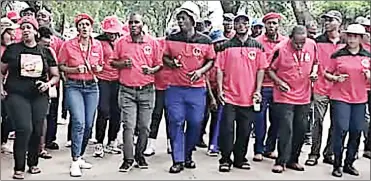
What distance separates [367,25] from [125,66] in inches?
104

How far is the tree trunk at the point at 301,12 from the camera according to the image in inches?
344

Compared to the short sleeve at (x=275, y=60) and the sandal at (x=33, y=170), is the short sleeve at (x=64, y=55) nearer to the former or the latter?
the sandal at (x=33, y=170)

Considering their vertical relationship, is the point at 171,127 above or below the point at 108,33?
below

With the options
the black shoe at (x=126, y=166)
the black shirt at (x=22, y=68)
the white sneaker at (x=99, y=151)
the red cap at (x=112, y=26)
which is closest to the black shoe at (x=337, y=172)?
the black shoe at (x=126, y=166)

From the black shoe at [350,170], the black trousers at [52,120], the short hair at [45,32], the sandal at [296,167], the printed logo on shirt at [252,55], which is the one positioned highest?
the short hair at [45,32]

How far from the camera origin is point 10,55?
5508mm

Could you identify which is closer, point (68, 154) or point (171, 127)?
point (171, 127)

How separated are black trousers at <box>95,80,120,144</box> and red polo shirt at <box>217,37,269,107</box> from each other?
1.42 meters

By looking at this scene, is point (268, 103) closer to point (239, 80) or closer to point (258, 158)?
point (258, 158)

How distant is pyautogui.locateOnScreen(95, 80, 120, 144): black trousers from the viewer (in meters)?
6.96

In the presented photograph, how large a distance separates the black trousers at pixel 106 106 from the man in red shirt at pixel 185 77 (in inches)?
38.3

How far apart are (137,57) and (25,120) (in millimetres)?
1253

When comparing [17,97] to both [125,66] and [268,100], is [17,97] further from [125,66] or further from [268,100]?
[268,100]

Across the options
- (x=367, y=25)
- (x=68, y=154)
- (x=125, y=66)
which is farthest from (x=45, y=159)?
(x=367, y=25)
